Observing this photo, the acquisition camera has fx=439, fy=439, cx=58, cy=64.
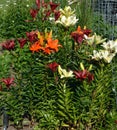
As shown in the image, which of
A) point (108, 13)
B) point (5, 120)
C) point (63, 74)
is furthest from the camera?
point (108, 13)

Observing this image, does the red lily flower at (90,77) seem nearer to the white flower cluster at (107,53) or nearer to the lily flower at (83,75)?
the lily flower at (83,75)

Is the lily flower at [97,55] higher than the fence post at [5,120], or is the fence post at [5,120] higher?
the lily flower at [97,55]

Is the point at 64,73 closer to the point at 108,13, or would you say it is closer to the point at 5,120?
the point at 5,120

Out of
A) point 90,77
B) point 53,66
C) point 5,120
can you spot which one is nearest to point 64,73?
point 53,66

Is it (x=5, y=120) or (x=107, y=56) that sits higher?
(x=107, y=56)

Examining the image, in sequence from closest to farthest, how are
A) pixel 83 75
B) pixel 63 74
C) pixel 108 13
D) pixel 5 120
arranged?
pixel 83 75
pixel 63 74
pixel 5 120
pixel 108 13

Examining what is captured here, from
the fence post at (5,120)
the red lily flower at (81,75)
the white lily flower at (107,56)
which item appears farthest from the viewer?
the fence post at (5,120)

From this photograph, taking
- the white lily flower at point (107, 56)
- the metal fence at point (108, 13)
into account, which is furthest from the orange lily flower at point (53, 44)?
the metal fence at point (108, 13)

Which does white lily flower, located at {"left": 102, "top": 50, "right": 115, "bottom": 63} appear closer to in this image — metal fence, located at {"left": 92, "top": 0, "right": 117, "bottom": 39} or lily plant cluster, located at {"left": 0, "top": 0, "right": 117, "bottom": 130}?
lily plant cluster, located at {"left": 0, "top": 0, "right": 117, "bottom": 130}

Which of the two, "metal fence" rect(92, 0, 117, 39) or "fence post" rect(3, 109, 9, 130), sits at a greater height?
"metal fence" rect(92, 0, 117, 39)

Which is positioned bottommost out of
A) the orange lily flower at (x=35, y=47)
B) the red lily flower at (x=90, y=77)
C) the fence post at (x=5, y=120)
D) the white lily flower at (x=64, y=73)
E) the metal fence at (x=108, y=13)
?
the fence post at (x=5, y=120)

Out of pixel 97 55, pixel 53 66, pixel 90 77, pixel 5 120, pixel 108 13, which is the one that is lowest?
pixel 5 120

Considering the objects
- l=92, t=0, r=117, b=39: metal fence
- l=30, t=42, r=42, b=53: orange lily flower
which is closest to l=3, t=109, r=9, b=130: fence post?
l=30, t=42, r=42, b=53: orange lily flower

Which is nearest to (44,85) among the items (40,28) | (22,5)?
(40,28)
